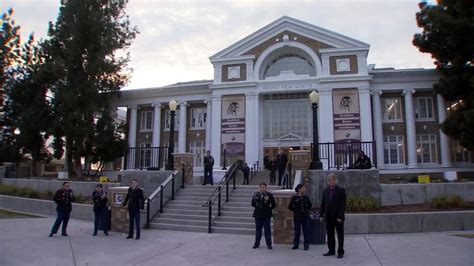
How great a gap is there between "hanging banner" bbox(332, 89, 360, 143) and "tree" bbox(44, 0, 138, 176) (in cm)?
1766

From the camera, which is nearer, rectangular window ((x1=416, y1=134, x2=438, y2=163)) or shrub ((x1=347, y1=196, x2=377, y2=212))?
shrub ((x1=347, y1=196, x2=377, y2=212))

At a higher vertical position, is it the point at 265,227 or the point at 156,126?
the point at 156,126

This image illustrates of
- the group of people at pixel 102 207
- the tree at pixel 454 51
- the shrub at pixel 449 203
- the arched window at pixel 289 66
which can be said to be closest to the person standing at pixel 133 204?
the group of people at pixel 102 207

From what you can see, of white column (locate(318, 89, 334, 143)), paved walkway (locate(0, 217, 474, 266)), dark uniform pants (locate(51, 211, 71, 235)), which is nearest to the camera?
paved walkway (locate(0, 217, 474, 266))

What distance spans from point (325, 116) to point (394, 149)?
5.91 m

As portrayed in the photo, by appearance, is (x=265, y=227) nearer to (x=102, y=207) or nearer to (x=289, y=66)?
(x=102, y=207)

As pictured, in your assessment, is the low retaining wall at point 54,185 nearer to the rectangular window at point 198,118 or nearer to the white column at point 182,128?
the white column at point 182,128

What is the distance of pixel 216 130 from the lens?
29.2 metres

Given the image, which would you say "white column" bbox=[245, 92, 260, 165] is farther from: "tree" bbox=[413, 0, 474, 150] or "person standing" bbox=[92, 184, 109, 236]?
"person standing" bbox=[92, 184, 109, 236]

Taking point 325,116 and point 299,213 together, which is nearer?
point 299,213

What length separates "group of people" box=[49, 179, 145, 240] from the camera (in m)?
10.8

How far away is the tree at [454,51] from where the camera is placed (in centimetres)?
2103

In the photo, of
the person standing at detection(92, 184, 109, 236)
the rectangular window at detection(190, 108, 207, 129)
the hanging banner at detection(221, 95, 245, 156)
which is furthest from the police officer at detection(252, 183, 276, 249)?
the rectangular window at detection(190, 108, 207, 129)

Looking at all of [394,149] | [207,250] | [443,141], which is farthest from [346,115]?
[207,250]
